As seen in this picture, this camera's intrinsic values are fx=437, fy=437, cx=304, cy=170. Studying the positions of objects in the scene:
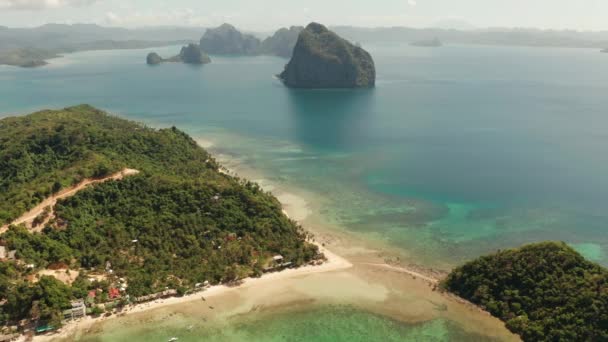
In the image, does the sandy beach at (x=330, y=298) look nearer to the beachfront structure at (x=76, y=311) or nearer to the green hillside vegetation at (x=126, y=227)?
the beachfront structure at (x=76, y=311)

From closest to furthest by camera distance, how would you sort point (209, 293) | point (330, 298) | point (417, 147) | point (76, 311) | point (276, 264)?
1. point (76, 311)
2. point (209, 293)
3. point (330, 298)
4. point (276, 264)
5. point (417, 147)

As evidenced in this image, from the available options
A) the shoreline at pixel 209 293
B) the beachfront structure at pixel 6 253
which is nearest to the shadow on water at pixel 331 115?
the shoreline at pixel 209 293

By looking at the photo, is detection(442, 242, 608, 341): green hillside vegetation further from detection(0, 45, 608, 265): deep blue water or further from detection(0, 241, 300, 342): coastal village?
detection(0, 241, 300, 342): coastal village

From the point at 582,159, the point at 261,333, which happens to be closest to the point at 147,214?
the point at 261,333

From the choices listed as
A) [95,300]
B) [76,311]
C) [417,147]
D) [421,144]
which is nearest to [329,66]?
[421,144]

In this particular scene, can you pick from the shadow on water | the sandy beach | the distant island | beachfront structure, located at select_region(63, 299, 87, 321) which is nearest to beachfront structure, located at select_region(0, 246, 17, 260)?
beachfront structure, located at select_region(63, 299, 87, 321)

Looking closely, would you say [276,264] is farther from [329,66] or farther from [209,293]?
[329,66]
